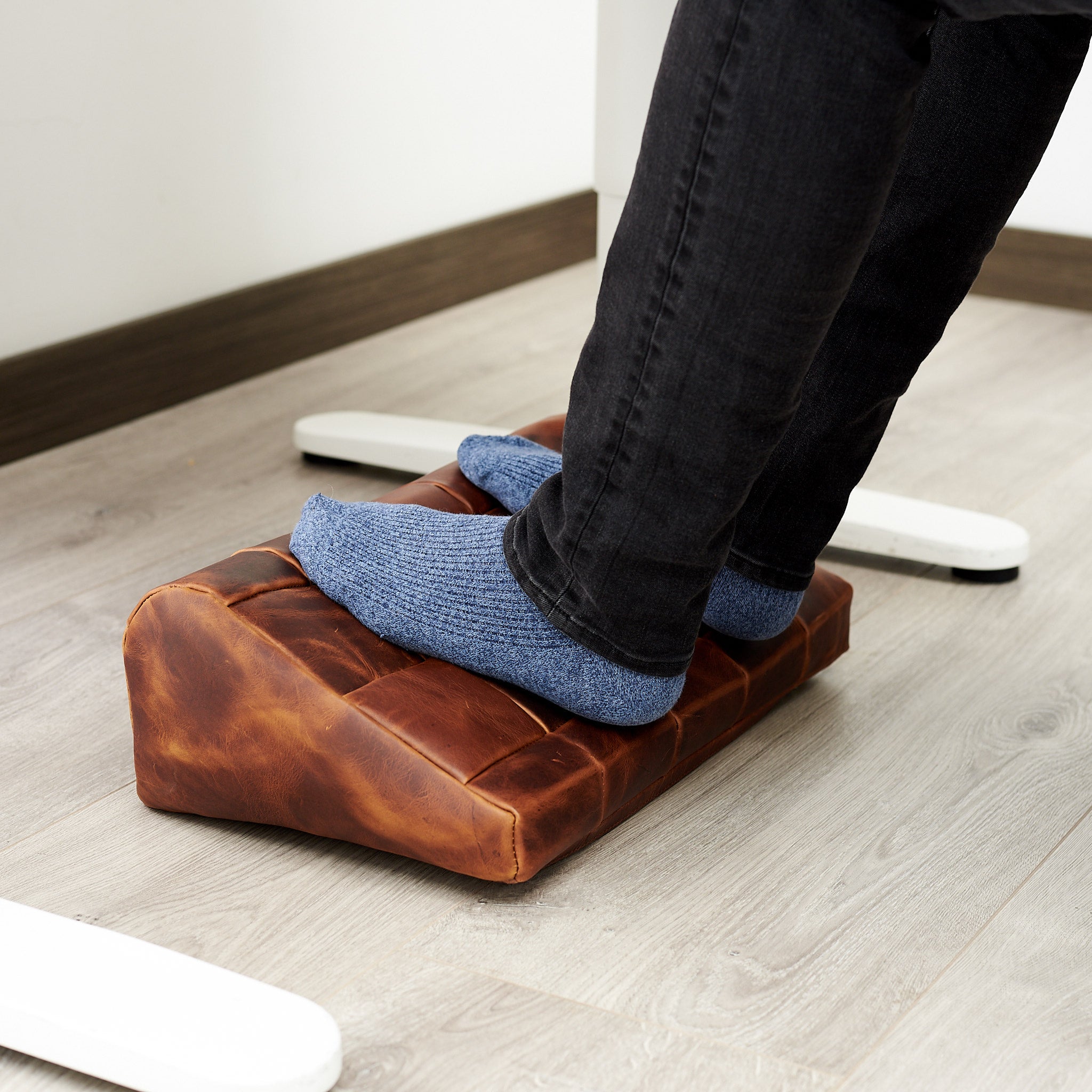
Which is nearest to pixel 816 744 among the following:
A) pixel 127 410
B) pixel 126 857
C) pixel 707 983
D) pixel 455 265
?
pixel 707 983

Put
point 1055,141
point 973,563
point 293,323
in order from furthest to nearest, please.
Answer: point 1055,141 → point 293,323 → point 973,563

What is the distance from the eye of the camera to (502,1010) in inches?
23.8

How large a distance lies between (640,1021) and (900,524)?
62 centimetres

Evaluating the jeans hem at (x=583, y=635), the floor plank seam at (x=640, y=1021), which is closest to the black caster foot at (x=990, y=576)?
the jeans hem at (x=583, y=635)

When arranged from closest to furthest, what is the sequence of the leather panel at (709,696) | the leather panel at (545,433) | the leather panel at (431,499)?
the leather panel at (709,696) < the leather panel at (431,499) < the leather panel at (545,433)

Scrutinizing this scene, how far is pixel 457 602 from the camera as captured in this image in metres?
0.71

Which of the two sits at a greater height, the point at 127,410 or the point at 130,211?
the point at 130,211

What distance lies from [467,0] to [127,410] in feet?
2.59

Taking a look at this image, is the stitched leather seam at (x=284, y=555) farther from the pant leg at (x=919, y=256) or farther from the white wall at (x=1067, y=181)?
the white wall at (x=1067, y=181)

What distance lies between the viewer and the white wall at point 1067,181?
1.94m

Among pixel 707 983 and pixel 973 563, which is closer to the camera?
pixel 707 983

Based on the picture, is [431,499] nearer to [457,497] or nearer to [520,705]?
[457,497]

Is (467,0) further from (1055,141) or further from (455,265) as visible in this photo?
(1055,141)

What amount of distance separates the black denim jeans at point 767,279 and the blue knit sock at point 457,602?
0.06ft
